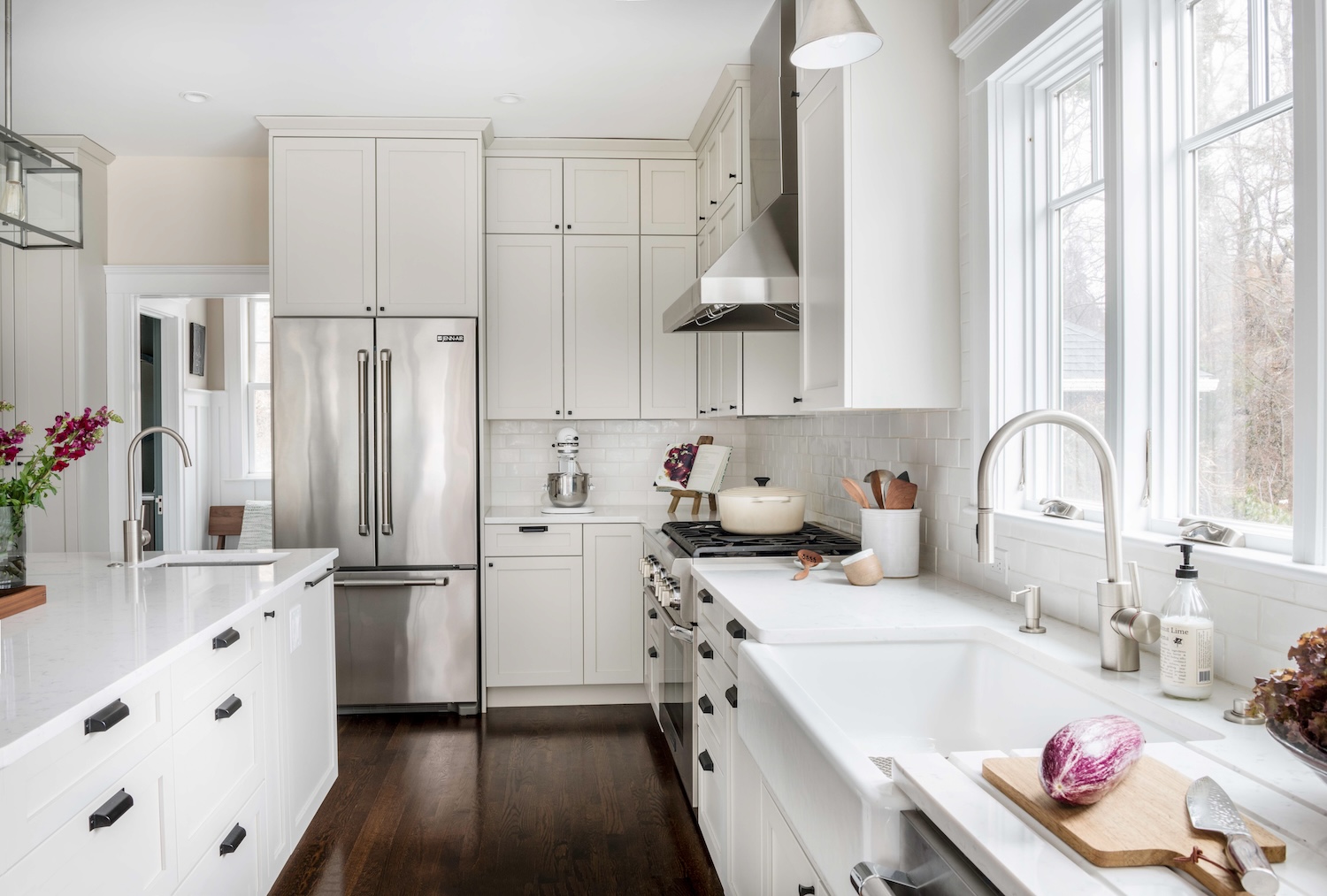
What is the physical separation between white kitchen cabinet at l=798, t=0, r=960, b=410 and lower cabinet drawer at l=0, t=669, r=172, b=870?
67.1 inches

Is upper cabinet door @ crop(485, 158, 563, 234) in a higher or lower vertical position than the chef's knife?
higher

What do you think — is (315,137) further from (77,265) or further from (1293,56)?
(1293,56)

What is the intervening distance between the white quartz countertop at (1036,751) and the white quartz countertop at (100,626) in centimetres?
118

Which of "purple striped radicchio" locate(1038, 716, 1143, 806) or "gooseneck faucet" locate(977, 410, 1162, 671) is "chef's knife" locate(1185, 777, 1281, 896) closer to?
"purple striped radicchio" locate(1038, 716, 1143, 806)

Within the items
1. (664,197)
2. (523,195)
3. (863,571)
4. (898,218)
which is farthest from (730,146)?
(863,571)

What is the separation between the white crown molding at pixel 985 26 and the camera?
1.96 metres

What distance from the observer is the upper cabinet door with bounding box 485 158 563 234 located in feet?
14.4

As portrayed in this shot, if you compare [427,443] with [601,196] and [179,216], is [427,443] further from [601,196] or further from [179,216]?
[179,216]

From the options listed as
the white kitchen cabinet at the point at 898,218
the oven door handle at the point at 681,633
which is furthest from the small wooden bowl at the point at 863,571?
the oven door handle at the point at 681,633

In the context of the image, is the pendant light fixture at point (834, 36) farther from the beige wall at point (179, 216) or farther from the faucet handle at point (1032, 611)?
the beige wall at point (179, 216)

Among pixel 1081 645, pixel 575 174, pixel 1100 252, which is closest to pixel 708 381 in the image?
pixel 575 174

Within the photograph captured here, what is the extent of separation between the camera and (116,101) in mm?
3799

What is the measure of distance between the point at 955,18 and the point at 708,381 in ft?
7.09

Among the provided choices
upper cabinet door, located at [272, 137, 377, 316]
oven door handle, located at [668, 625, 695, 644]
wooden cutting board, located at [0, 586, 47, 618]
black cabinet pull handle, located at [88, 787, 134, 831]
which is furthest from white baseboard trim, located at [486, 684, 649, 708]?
black cabinet pull handle, located at [88, 787, 134, 831]
